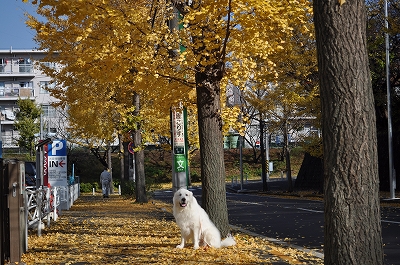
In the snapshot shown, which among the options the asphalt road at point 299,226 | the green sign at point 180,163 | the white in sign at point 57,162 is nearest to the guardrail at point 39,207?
the green sign at point 180,163

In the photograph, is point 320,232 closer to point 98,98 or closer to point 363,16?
point 363,16

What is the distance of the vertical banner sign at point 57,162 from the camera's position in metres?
20.8

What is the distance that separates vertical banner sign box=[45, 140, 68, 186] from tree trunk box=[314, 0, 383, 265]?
1638 cm

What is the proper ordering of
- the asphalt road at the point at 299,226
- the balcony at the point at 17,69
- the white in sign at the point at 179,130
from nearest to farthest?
1. the asphalt road at the point at 299,226
2. the white in sign at the point at 179,130
3. the balcony at the point at 17,69

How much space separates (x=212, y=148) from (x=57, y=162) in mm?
10585

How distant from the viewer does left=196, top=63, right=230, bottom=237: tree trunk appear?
11.4 meters

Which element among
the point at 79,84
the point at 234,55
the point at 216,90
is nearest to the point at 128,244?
the point at 216,90

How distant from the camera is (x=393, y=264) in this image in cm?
898

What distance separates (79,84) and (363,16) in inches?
791

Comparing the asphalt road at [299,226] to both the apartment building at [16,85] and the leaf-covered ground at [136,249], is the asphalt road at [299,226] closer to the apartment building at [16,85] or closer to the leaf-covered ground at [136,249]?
the leaf-covered ground at [136,249]

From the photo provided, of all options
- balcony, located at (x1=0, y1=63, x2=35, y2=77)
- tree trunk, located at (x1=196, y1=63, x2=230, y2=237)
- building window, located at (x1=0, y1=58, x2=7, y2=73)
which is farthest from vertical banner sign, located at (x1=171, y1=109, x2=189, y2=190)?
building window, located at (x1=0, y1=58, x2=7, y2=73)

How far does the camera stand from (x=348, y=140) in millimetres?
5242

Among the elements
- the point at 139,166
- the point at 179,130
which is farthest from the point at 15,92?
the point at 179,130

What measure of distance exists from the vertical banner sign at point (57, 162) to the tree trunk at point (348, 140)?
53.7 ft
